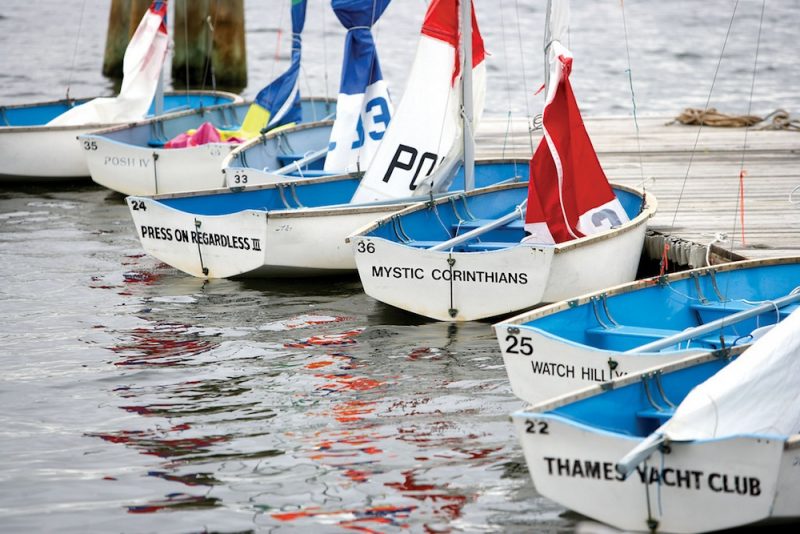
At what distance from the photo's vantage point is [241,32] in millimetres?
27562

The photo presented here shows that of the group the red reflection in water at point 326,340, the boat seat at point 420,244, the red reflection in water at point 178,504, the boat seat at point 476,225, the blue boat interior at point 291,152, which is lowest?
the red reflection in water at point 178,504

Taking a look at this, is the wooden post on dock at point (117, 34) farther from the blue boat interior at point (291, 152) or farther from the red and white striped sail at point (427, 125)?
the red and white striped sail at point (427, 125)

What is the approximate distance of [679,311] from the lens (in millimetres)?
9250

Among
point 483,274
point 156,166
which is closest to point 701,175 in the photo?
point 483,274

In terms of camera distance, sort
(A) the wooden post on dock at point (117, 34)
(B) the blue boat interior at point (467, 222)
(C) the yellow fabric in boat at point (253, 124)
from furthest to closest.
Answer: (A) the wooden post on dock at point (117, 34), (C) the yellow fabric in boat at point (253, 124), (B) the blue boat interior at point (467, 222)

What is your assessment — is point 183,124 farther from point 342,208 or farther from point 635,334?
point 635,334

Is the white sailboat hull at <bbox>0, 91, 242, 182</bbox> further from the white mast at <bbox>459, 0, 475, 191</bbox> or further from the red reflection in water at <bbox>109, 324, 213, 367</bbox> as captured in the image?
the red reflection in water at <bbox>109, 324, 213, 367</bbox>

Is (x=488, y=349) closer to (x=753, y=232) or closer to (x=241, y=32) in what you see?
(x=753, y=232)

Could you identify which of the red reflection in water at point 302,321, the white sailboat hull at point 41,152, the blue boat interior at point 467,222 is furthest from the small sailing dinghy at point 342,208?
the white sailboat hull at point 41,152

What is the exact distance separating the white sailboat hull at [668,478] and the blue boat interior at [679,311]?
179 centimetres

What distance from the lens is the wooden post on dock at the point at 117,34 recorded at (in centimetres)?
2795

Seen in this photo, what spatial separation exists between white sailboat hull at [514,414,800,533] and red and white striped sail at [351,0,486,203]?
617cm

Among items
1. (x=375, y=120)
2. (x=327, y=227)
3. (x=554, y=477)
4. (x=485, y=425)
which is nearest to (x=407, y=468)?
(x=485, y=425)

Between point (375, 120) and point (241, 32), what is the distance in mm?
14149
